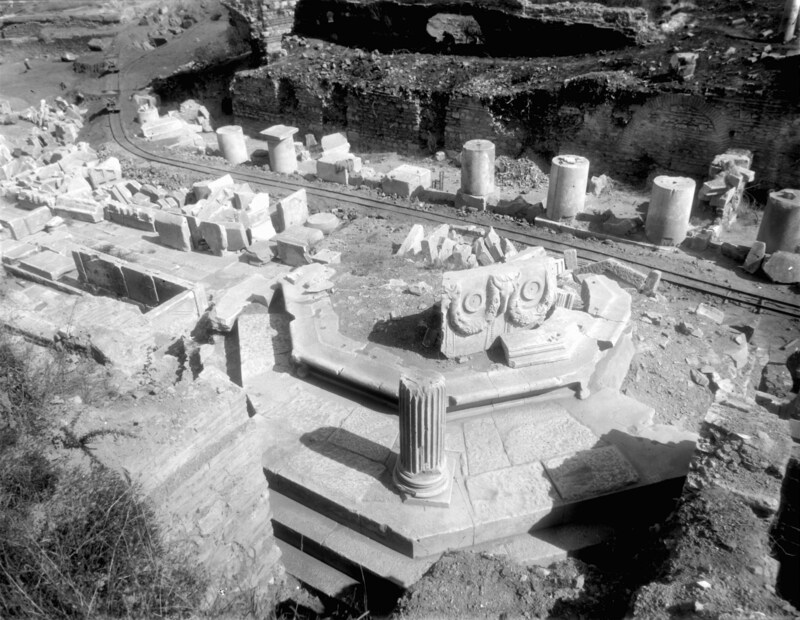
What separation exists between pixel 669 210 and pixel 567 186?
7.11 feet

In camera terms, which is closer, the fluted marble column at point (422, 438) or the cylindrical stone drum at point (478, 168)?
the fluted marble column at point (422, 438)

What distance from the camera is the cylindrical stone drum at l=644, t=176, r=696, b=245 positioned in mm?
12508

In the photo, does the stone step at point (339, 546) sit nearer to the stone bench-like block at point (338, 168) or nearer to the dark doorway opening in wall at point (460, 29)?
the stone bench-like block at point (338, 168)

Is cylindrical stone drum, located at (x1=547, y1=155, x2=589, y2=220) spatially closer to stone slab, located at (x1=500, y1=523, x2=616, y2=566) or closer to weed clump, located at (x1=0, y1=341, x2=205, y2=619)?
stone slab, located at (x1=500, y1=523, x2=616, y2=566)

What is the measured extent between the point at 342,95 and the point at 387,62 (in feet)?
5.97

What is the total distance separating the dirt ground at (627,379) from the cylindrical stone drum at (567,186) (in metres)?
1.34

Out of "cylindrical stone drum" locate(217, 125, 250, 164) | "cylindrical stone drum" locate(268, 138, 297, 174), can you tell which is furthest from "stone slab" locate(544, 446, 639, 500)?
"cylindrical stone drum" locate(217, 125, 250, 164)

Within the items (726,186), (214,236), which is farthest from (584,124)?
(214,236)

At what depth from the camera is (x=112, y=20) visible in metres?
33.5

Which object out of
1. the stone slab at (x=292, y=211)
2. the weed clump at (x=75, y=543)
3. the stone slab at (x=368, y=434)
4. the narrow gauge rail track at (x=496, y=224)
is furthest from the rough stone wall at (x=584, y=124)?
the weed clump at (x=75, y=543)

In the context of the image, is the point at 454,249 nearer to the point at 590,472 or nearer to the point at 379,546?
the point at 590,472

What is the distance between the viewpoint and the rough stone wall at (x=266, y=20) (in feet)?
70.0

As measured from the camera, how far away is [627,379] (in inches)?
365

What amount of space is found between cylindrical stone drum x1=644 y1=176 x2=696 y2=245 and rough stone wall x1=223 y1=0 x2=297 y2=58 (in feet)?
48.8
